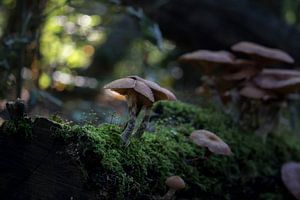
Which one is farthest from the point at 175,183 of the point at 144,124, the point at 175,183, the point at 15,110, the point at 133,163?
the point at 15,110

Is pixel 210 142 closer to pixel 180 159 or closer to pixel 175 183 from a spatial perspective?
pixel 180 159

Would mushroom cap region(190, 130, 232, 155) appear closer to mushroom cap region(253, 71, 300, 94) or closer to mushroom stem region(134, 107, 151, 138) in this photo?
mushroom stem region(134, 107, 151, 138)

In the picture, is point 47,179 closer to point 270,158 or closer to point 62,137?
point 62,137

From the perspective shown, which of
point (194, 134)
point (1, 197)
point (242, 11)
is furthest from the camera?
point (242, 11)

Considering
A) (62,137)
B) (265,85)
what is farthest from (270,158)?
(62,137)

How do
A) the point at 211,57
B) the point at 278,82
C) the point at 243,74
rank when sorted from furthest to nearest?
1. the point at 243,74
2. the point at 211,57
3. the point at 278,82

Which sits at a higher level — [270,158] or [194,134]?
[194,134]

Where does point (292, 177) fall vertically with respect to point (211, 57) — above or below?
below
